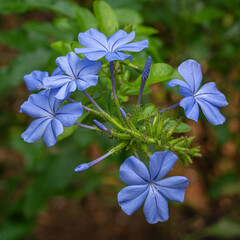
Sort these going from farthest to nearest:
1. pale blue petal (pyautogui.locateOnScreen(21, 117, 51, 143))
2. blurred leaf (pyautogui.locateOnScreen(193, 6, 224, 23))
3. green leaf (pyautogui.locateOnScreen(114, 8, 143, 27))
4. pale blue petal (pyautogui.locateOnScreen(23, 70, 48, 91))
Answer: blurred leaf (pyautogui.locateOnScreen(193, 6, 224, 23)), green leaf (pyautogui.locateOnScreen(114, 8, 143, 27)), pale blue petal (pyautogui.locateOnScreen(23, 70, 48, 91)), pale blue petal (pyautogui.locateOnScreen(21, 117, 51, 143))

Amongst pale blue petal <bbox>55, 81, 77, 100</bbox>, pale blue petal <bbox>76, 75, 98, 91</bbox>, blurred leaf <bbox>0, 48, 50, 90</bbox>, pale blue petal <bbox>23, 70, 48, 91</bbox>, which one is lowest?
blurred leaf <bbox>0, 48, 50, 90</bbox>

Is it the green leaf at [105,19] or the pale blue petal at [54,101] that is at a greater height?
the green leaf at [105,19]

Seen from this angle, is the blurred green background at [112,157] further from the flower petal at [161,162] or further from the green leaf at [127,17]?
the flower petal at [161,162]

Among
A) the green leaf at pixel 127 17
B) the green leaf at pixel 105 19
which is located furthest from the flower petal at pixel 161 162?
the green leaf at pixel 127 17

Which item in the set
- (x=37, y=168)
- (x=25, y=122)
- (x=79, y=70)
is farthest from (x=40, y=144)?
(x=79, y=70)

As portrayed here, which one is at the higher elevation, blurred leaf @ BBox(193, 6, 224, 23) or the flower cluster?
the flower cluster

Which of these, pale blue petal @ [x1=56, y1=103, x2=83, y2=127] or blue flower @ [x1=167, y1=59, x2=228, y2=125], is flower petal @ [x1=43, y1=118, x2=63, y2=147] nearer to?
pale blue petal @ [x1=56, y1=103, x2=83, y2=127]

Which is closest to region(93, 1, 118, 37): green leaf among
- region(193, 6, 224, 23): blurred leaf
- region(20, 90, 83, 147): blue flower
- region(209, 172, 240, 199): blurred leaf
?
region(20, 90, 83, 147): blue flower
